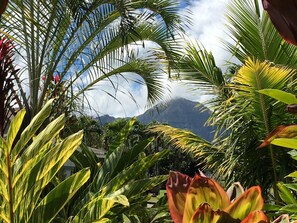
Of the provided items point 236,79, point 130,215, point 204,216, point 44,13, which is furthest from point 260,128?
point 204,216

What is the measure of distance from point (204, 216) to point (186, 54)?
508 cm

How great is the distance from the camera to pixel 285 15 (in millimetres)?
638

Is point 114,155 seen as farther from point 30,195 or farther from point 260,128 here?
point 260,128

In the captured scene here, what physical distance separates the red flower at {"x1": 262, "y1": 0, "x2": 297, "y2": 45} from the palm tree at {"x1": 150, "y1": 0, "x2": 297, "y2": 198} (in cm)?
303

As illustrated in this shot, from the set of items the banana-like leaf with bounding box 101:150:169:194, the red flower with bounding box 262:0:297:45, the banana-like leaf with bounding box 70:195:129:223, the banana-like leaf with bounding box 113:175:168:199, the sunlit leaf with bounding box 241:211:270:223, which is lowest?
the banana-like leaf with bounding box 113:175:168:199

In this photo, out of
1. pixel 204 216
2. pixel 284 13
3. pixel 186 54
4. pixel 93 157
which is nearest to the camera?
pixel 204 216

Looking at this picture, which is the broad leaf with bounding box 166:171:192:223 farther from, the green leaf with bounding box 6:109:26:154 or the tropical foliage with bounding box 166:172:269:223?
the green leaf with bounding box 6:109:26:154

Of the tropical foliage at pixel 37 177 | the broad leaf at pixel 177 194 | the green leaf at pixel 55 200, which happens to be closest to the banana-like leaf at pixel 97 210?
the tropical foliage at pixel 37 177

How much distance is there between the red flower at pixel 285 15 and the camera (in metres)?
0.63

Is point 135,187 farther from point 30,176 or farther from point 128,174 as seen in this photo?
point 30,176

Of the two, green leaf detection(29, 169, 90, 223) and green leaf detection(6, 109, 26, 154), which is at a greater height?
green leaf detection(6, 109, 26, 154)

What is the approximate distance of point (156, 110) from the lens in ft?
24.6

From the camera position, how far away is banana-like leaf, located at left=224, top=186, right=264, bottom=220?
49cm

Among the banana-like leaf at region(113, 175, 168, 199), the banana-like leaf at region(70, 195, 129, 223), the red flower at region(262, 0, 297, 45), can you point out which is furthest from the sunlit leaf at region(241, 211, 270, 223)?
the banana-like leaf at region(113, 175, 168, 199)
